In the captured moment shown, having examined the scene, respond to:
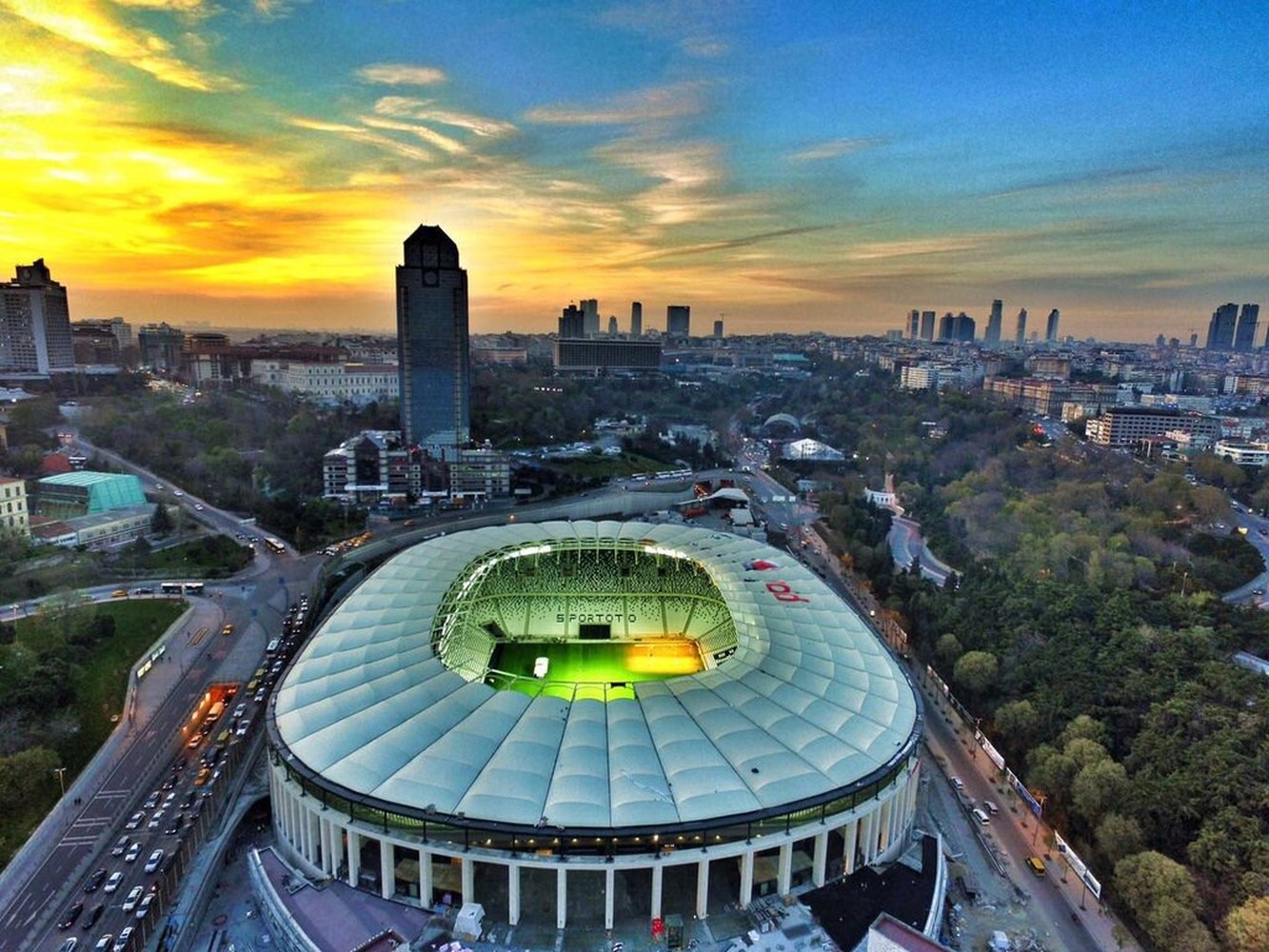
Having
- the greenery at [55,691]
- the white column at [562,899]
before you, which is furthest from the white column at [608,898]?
the greenery at [55,691]

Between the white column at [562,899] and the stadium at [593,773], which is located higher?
the stadium at [593,773]

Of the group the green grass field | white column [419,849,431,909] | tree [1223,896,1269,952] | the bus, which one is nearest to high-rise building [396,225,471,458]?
the bus

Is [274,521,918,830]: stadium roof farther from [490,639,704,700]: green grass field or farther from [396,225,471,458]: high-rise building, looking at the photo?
[396,225,471,458]: high-rise building

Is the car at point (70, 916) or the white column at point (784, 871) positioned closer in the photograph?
the white column at point (784, 871)

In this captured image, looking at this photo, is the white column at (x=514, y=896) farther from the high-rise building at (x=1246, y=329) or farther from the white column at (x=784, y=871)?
the high-rise building at (x=1246, y=329)

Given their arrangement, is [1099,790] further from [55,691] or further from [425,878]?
[55,691]

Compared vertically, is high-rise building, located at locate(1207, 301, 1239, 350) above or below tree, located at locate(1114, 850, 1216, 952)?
above
